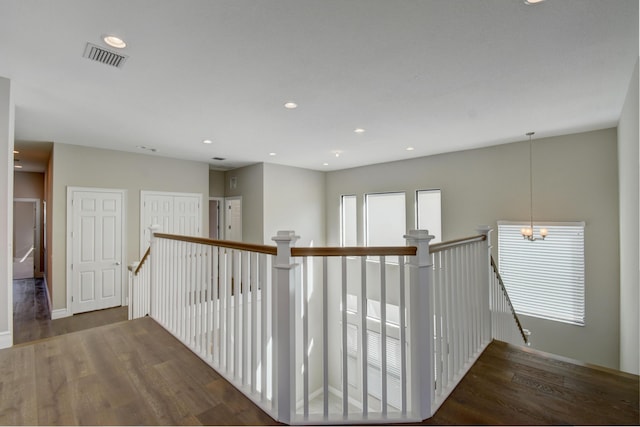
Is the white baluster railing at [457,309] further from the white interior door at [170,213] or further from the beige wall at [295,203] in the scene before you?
the white interior door at [170,213]

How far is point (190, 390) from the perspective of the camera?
6.59 feet

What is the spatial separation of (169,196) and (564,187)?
722 cm

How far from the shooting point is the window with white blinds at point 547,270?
14.2 ft

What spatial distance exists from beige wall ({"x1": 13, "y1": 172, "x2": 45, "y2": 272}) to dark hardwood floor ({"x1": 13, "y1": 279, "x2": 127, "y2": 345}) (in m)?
2.49

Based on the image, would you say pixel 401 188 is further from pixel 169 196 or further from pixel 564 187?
pixel 169 196

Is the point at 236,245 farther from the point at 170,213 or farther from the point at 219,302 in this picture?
the point at 170,213

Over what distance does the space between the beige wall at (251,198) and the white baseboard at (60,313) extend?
11.3 feet

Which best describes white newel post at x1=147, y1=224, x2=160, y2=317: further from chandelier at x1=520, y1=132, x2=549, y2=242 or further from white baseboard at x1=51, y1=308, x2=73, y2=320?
chandelier at x1=520, y1=132, x2=549, y2=242

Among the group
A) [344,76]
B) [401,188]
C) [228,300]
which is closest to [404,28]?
[344,76]

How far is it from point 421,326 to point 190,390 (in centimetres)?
165

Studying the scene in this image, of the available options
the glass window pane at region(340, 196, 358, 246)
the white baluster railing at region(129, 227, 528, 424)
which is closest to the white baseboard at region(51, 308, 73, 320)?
the white baluster railing at region(129, 227, 528, 424)

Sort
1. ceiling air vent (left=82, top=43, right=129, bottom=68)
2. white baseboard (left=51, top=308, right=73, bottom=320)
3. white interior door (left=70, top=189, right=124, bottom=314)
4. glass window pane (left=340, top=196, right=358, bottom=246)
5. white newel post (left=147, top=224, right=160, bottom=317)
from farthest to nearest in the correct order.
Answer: glass window pane (left=340, top=196, right=358, bottom=246)
white interior door (left=70, top=189, right=124, bottom=314)
white baseboard (left=51, top=308, right=73, bottom=320)
white newel post (left=147, top=224, right=160, bottom=317)
ceiling air vent (left=82, top=43, right=129, bottom=68)

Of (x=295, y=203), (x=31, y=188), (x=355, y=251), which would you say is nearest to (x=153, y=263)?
(x=355, y=251)

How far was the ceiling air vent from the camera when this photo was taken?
2165 millimetres
